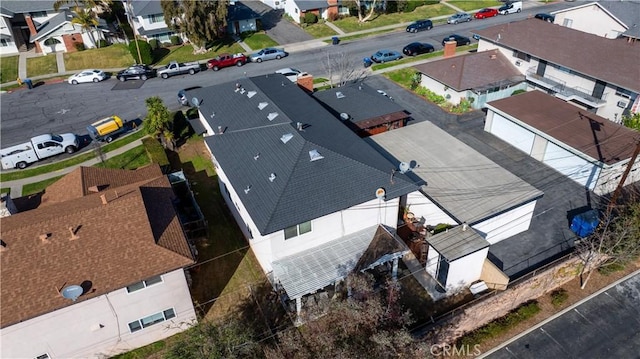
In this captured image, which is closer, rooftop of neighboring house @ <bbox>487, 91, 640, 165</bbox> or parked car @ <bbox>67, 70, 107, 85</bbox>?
rooftop of neighboring house @ <bbox>487, 91, 640, 165</bbox>

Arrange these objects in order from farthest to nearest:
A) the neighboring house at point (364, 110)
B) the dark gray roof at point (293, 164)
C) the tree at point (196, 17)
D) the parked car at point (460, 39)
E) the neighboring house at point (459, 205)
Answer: the parked car at point (460, 39) → the tree at point (196, 17) → the neighboring house at point (364, 110) → the neighboring house at point (459, 205) → the dark gray roof at point (293, 164)

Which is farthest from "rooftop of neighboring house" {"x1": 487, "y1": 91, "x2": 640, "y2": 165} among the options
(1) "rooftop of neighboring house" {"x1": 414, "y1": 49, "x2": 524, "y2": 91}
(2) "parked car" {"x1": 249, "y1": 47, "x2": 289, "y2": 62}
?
(2) "parked car" {"x1": 249, "y1": 47, "x2": 289, "y2": 62}

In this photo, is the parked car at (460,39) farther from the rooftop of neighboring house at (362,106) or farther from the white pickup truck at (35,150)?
the white pickup truck at (35,150)

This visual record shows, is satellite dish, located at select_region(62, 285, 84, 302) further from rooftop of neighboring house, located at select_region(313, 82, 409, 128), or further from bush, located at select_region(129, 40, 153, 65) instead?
bush, located at select_region(129, 40, 153, 65)

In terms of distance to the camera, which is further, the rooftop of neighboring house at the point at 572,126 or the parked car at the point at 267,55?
the parked car at the point at 267,55

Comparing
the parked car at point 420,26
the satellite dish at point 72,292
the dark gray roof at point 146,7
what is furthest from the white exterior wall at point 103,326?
the parked car at point 420,26

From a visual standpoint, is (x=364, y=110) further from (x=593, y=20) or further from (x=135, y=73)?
(x=593, y=20)

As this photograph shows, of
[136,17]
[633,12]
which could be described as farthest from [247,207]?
[633,12]
